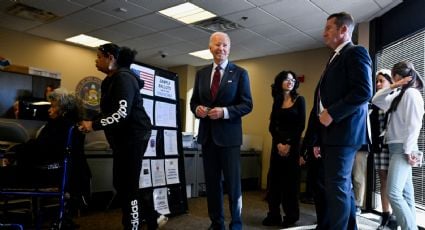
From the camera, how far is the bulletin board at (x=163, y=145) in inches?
119

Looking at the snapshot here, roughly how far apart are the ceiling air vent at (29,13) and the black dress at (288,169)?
3908mm

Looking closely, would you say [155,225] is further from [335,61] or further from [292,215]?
[335,61]

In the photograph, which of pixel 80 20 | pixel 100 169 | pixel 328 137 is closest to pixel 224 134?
pixel 328 137

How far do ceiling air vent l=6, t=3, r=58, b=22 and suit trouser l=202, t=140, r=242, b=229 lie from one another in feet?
12.9

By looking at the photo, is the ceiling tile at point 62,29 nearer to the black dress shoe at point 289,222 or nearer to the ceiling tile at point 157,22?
the ceiling tile at point 157,22

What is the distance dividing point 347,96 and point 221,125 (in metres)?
0.82

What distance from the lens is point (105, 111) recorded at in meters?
2.08

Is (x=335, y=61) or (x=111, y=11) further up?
(x=111, y=11)

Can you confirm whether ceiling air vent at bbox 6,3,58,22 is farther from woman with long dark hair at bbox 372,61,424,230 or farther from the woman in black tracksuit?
woman with long dark hair at bbox 372,61,424,230

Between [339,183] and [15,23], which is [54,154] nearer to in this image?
[339,183]

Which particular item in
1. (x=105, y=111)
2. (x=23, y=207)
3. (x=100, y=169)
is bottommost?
(x=23, y=207)

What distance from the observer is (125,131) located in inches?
82.4

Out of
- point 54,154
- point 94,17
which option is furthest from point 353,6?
point 54,154

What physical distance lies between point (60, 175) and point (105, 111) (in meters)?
0.58
